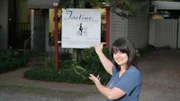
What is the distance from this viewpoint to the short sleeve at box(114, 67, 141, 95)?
2.95 m

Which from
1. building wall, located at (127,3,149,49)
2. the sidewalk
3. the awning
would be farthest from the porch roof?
the sidewalk

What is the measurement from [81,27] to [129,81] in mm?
7816

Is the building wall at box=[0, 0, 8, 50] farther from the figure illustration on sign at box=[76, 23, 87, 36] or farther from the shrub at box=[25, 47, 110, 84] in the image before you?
the figure illustration on sign at box=[76, 23, 87, 36]

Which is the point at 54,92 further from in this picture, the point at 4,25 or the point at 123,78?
the point at 4,25

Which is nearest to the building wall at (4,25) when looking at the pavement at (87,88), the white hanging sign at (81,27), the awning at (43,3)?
the pavement at (87,88)

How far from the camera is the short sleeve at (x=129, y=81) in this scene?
295cm

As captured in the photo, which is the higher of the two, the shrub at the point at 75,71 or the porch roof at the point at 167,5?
the porch roof at the point at 167,5

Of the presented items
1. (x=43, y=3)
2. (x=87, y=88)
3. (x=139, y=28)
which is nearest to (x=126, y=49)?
(x=87, y=88)

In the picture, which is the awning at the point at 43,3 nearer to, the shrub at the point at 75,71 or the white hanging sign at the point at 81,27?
the white hanging sign at the point at 81,27

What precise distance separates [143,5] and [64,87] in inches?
457

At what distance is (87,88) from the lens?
942cm

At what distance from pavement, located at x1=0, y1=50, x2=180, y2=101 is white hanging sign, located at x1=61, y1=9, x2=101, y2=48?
143cm

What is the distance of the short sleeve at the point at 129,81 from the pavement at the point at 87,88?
16.5 feet

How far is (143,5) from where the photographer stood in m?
19.9
